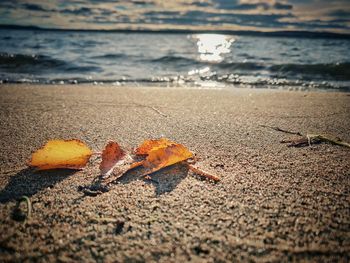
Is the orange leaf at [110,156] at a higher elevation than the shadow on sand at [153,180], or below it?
higher

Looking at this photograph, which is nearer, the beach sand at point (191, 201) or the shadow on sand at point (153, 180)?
the beach sand at point (191, 201)

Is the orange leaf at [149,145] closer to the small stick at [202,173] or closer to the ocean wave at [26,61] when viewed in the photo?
the small stick at [202,173]

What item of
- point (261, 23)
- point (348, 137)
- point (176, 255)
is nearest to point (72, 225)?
point (176, 255)

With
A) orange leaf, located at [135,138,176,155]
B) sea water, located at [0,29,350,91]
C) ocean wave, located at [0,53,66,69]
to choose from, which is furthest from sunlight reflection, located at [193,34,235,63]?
orange leaf, located at [135,138,176,155]

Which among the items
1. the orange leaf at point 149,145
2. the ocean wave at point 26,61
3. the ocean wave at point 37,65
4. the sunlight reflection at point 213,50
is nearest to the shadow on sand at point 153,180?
the orange leaf at point 149,145

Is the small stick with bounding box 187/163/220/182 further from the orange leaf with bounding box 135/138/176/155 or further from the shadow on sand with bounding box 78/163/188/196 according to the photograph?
the orange leaf with bounding box 135/138/176/155

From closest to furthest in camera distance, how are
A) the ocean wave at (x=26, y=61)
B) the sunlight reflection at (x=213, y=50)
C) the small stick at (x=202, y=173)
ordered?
the small stick at (x=202, y=173) < the ocean wave at (x=26, y=61) < the sunlight reflection at (x=213, y=50)

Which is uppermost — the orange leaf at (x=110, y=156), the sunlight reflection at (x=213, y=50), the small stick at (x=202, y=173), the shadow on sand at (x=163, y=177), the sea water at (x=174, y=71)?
the orange leaf at (x=110, y=156)

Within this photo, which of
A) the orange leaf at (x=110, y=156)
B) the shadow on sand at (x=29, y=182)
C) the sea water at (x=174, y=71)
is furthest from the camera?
the sea water at (x=174, y=71)
